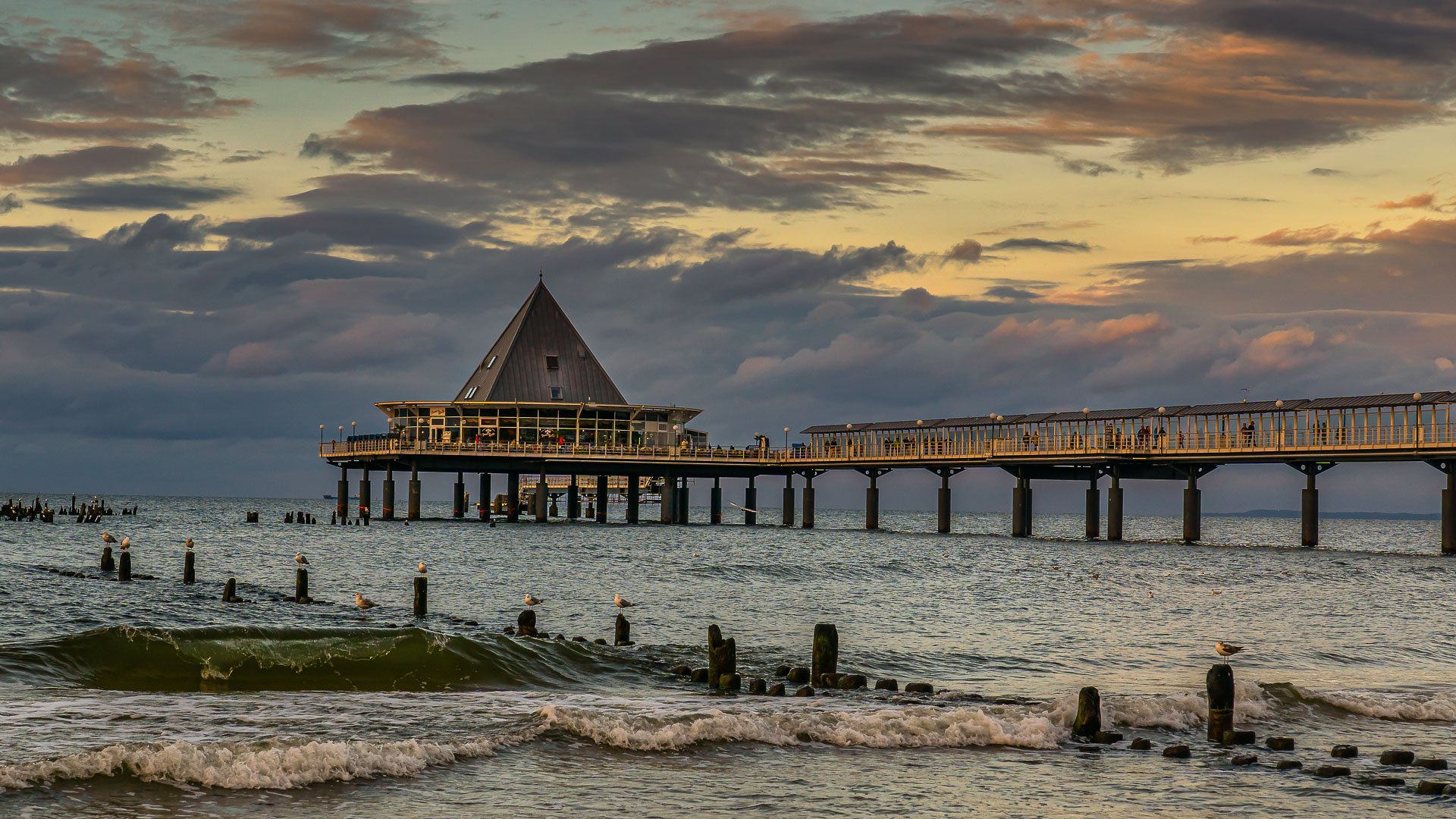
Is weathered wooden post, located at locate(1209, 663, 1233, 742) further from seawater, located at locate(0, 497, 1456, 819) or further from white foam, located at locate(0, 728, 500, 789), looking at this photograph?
white foam, located at locate(0, 728, 500, 789)

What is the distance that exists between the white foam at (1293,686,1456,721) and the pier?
50808 millimetres

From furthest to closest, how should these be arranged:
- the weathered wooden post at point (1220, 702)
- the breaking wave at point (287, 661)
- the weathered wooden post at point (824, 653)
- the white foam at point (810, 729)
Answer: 1. the weathered wooden post at point (824, 653)
2. the breaking wave at point (287, 661)
3. the weathered wooden post at point (1220, 702)
4. the white foam at point (810, 729)

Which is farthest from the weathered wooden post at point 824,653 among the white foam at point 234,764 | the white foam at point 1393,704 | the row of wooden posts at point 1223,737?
the white foam at point 234,764

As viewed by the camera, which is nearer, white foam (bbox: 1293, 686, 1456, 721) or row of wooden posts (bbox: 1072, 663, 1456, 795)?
row of wooden posts (bbox: 1072, 663, 1456, 795)

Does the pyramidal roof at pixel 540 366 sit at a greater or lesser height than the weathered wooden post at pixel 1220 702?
greater

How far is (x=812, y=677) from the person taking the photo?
25844 mm

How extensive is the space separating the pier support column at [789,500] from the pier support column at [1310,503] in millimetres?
44570

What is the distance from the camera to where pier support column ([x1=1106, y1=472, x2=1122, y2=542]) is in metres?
86.0

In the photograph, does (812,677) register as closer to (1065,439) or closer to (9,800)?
(9,800)

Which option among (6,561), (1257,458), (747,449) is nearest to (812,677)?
(6,561)

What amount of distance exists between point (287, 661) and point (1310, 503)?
225 ft

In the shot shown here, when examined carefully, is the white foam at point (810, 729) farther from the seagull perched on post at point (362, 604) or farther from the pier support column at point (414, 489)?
the pier support column at point (414, 489)

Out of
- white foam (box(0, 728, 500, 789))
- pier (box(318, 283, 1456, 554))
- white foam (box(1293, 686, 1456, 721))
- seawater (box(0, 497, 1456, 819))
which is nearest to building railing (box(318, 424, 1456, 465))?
pier (box(318, 283, 1456, 554))

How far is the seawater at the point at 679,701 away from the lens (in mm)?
16766
